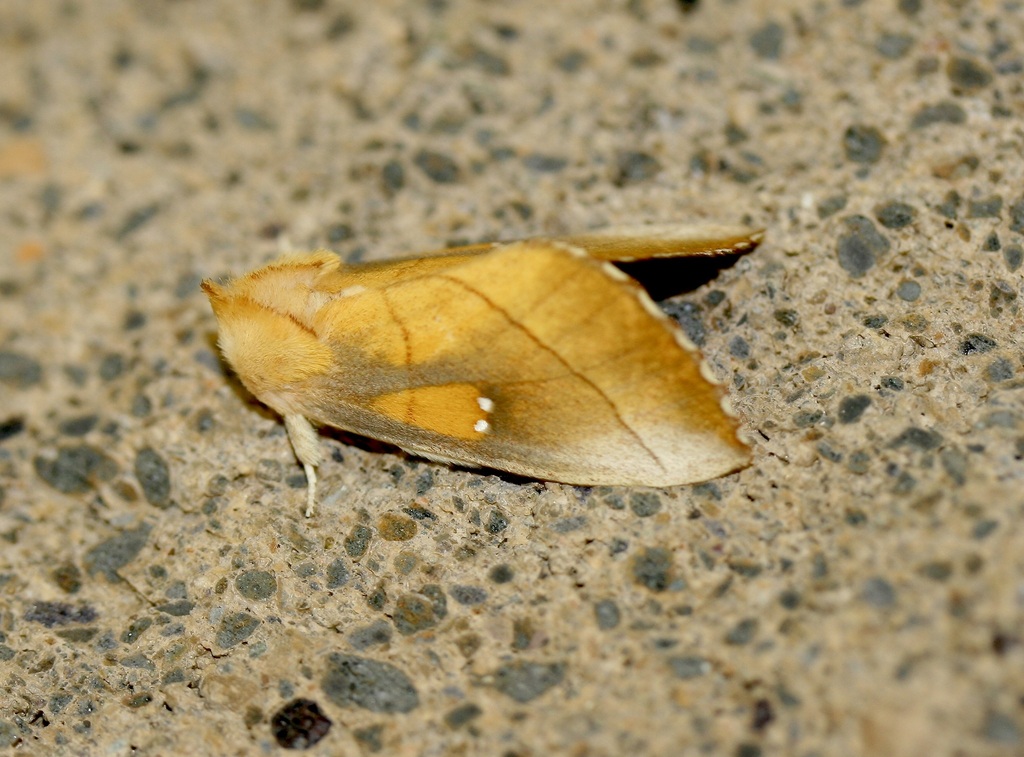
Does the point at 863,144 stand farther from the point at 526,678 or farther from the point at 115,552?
the point at 115,552

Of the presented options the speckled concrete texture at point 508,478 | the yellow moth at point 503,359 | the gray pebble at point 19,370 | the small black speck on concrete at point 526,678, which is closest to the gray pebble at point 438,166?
the speckled concrete texture at point 508,478

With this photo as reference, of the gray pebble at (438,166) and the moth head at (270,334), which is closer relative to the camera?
the moth head at (270,334)

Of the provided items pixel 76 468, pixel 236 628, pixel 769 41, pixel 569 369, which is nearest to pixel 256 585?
pixel 236 628

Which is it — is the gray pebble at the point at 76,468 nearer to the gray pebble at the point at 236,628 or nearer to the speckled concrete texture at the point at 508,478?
the speckled concrete texture at the point at 508,478

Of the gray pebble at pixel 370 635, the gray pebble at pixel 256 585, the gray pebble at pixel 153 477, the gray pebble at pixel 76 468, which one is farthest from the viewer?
the gray pebble at pixel 76 468

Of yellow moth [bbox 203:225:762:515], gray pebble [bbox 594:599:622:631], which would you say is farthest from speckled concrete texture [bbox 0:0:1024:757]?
yellow moth [bbox 203:225:762:515]

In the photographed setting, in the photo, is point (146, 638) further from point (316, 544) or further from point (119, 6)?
point (119, 6)
